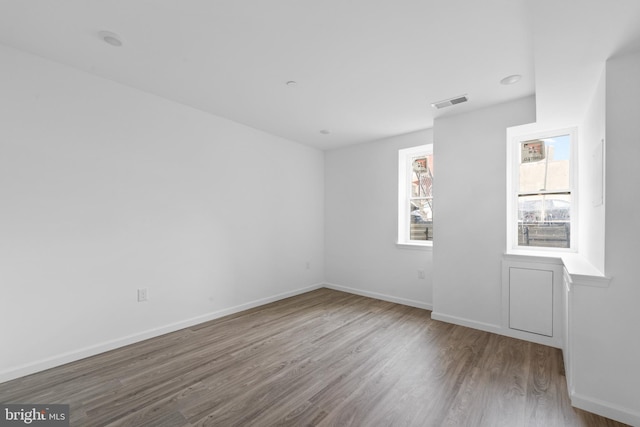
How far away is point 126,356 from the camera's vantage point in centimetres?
262

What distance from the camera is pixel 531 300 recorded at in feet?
9.76

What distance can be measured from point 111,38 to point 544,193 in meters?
4.34

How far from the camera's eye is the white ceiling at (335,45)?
5.70 feet

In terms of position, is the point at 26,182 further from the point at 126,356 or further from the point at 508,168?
the point at 508,168

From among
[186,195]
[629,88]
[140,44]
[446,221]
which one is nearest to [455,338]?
[446,221]

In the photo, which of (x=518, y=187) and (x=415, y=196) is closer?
(x=518, y=187)

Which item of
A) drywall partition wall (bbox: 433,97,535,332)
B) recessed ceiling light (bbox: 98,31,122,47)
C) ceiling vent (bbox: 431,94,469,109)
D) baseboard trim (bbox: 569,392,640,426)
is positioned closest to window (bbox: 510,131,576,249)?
drywall partition wall (bbox: 433,97,535,332)

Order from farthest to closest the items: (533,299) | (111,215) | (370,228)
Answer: (370,228) < (533,299) < (111,215)

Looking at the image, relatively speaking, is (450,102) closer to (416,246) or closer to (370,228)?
(416,246)

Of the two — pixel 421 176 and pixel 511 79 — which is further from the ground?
pixel 511 79

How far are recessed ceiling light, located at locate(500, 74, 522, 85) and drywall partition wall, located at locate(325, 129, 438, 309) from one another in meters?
1.41

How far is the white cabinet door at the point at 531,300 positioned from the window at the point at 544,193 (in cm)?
49

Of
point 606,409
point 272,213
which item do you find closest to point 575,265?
point 606,409

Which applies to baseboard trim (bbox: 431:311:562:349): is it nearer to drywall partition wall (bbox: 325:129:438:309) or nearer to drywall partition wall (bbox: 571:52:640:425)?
drywall partition wall (bbox: 325:129:438:309)
